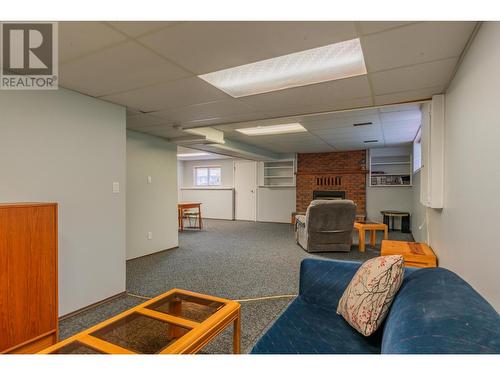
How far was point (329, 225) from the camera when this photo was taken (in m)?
4.57

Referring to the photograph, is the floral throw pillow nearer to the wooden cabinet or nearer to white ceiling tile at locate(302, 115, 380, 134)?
the wooden cabinet

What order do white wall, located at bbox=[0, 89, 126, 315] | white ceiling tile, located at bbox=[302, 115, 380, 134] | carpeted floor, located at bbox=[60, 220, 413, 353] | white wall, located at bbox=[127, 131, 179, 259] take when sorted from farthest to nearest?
white wall, located at bbox=[127, 131, 179, 259] < white ceiling tile, located at bbox=[302, 115, 380, 134] < carpeted floor, located at bbox=[60, 220, 413, 353] < white wall, located at bbox=[0, 89, 126, 315]

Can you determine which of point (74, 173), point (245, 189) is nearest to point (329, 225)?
point (74, 173)

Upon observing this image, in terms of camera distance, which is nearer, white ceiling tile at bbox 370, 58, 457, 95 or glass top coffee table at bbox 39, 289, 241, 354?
glass top coffee table at bbox 39, 289, 241, 354

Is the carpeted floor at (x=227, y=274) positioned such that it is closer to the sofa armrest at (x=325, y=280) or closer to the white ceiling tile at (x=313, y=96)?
the sofa armrest at (x=325, y=280)

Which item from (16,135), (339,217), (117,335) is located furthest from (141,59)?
(339,217)

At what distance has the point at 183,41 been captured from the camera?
1.63 m

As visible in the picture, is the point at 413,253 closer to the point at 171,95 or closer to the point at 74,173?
the point at 171,95

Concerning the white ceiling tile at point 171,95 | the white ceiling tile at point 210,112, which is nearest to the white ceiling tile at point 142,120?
the white ceiling tile at point 210,112

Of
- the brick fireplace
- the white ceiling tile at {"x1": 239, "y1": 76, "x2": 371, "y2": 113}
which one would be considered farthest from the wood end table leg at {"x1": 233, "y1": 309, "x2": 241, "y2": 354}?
the brick fireplace

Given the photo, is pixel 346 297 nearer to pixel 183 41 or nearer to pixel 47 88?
pixel 183 41

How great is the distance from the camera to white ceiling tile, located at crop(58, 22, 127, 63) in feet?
4.83

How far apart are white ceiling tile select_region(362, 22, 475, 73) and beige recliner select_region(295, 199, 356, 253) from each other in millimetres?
2823

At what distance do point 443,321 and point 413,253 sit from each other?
216 cm
